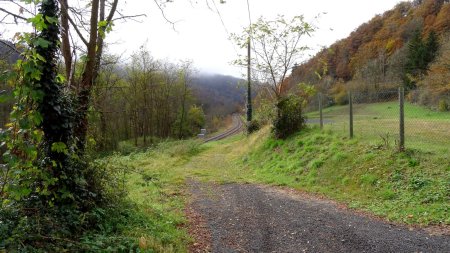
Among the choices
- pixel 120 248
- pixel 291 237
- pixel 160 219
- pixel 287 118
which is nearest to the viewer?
pixel 120 248

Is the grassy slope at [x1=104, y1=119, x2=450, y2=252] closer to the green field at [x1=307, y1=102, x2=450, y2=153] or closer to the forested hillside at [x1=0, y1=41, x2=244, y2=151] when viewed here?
the green field at [x1=307, y1=102, x2=450, y2=153]

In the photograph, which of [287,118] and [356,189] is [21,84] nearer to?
[356,189]

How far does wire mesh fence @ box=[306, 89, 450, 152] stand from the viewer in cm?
935

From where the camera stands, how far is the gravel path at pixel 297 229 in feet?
16.6

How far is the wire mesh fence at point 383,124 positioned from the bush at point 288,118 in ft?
2.36

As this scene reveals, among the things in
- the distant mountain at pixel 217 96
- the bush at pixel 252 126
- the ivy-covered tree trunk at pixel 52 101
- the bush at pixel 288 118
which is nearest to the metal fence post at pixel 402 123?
the bush at pixel 288 118

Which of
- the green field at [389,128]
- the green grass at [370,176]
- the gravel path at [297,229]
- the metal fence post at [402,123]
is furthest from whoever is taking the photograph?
the green field at [389,128]

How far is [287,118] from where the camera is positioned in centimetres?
1442

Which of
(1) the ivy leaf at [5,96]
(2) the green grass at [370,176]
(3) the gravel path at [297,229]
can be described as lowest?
(3) the gravel path at [297,229]

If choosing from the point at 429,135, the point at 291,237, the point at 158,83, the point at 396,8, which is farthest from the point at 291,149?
the point at 396,8

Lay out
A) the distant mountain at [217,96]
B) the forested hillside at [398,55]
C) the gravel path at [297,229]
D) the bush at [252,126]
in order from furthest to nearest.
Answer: the distant mountain at [217,96] → the forested hillside at [398,55] → the bush at [252,126] → the gravel path at [297,229]

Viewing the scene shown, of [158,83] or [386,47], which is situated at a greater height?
[386,47]

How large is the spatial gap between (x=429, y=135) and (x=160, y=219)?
8920mm

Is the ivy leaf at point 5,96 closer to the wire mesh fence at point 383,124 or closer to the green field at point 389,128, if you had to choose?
the wire mesh fence at point 383,124
